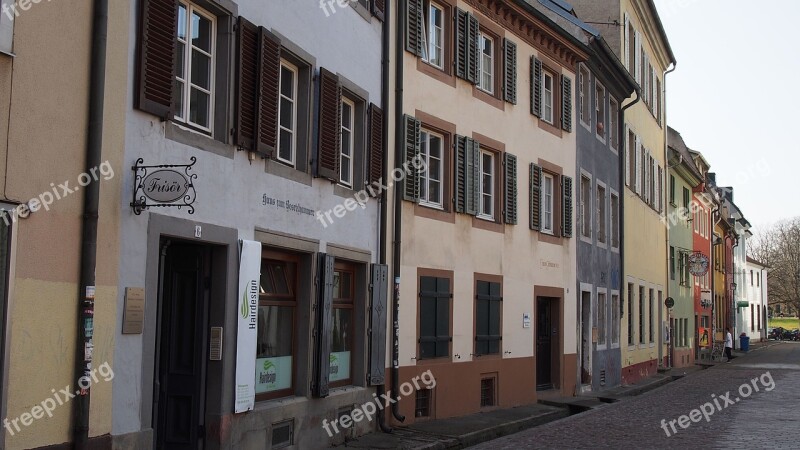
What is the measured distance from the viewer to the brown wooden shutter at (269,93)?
1234 cm

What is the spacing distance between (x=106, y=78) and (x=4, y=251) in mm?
2043

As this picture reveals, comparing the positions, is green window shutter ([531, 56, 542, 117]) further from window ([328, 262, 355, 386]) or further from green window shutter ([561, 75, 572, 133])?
window ([328, 262, 355, 386])

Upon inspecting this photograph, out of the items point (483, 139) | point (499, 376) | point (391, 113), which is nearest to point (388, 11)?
point (391, 113)

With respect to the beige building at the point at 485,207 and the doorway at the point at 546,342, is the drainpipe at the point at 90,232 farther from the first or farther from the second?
the doorway at the point at 546,342

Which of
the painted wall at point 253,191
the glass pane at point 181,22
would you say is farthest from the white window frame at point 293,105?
the glass pane at point 181,22

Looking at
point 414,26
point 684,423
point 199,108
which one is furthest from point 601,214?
point 199,108

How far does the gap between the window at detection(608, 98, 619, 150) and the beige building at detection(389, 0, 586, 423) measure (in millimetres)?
5178

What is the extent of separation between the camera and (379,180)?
54.0 ft

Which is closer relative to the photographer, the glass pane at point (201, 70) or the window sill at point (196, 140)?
the window sill at point (196, 140)

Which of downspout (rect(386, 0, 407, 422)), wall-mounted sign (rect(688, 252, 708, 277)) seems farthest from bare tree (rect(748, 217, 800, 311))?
downspout (rect(386, 0, 407, 422))

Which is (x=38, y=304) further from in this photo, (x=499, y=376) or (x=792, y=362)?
(x=792, y=362)

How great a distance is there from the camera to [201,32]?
11.6 m

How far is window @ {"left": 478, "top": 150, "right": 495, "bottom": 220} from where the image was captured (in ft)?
68.0

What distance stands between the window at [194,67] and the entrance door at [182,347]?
1.52 metres
